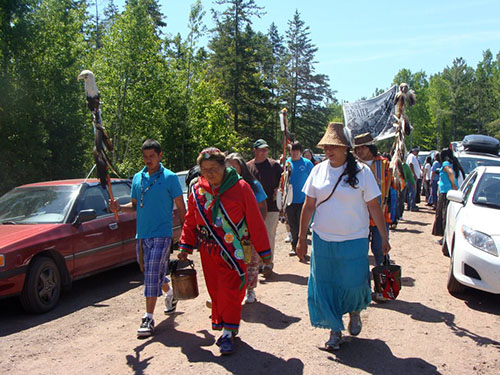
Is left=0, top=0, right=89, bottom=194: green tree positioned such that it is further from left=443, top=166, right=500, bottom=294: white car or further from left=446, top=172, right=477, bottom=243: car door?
left=443, top=166, right=500, bottom=294: white car

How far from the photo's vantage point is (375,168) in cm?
613

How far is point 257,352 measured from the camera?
4.38 metres

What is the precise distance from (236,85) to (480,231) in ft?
109

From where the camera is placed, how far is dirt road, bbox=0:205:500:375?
162 inches

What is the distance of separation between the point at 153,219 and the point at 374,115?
549 cm

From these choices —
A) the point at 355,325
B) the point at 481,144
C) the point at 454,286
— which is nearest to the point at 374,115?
the point at 454,286

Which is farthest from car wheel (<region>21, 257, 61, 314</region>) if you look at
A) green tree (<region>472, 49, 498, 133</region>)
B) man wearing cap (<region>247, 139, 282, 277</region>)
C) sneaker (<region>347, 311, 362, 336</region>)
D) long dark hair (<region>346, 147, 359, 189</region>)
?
green tree (<region>472, 49, 498, 133</region>)

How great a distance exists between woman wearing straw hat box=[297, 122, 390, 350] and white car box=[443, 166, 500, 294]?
1.88m

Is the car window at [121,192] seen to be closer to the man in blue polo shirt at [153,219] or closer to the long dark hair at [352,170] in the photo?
the man in blue polo shirt at [153,219]

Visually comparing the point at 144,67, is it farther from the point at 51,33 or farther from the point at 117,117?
the point at 51,33

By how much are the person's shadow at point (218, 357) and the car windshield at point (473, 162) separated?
10384mm

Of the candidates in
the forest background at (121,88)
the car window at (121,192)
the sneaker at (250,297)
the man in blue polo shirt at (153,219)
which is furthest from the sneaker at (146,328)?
the forest background at (121,88)

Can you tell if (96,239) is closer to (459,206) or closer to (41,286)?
(41,286)

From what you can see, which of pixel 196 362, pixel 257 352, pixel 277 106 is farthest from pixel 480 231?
pixel 277 106
